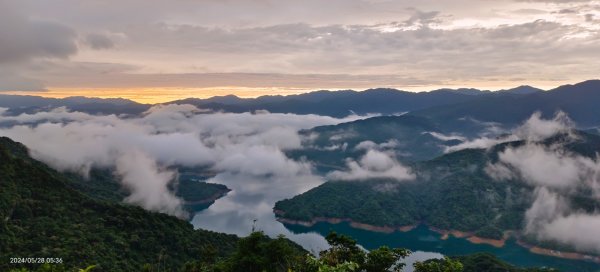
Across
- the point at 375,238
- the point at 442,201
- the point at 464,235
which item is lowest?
the point at 375,238

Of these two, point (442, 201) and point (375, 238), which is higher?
point (442, 201)

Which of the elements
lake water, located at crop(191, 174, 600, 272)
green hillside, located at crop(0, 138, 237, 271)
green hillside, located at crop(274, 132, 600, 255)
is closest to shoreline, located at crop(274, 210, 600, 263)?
green hillside, located at crop(274, 132, 600, 255)

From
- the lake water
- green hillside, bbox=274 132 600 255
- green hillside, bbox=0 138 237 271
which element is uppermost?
green hillside, bbox=0 138 237 271

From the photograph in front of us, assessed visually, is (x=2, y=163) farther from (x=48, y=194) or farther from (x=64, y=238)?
(x=64, y=238)

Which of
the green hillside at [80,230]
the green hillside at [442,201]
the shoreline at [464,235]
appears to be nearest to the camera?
the green hillside at [80,230]

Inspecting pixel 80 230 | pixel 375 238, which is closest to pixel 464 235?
pixel 375 238

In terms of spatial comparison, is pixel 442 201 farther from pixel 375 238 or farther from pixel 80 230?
pixel 80 230

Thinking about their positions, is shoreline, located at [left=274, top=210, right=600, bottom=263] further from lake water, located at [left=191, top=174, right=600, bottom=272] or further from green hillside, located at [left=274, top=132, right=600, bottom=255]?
lake water, located at [left=191, top=174, right=600, bottom=272]

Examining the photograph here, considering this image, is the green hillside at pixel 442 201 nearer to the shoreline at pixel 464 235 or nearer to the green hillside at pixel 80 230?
the shoreline at pixel 464 235

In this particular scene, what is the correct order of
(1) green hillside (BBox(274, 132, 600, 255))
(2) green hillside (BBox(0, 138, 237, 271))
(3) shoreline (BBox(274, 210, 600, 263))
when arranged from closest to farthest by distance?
(2) green hillside (BBox(0, 138, 237, 271))
(3) shoreline (BBox(274, 210, 600, 263))
(1) green hillside (BBox(274, 132, 600, 255))

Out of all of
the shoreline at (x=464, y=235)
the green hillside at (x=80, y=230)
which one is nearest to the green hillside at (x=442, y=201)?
the shoreline at (x=464, y=235)

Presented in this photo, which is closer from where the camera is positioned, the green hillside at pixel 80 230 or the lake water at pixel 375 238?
the green hillside at pixel 80 230

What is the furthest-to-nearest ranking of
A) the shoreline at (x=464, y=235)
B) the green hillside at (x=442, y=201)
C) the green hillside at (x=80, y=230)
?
the green hillside at (x=442, y=201), the shoreline at (x=464, y=235), the green hillside at (x=80, y=230)
